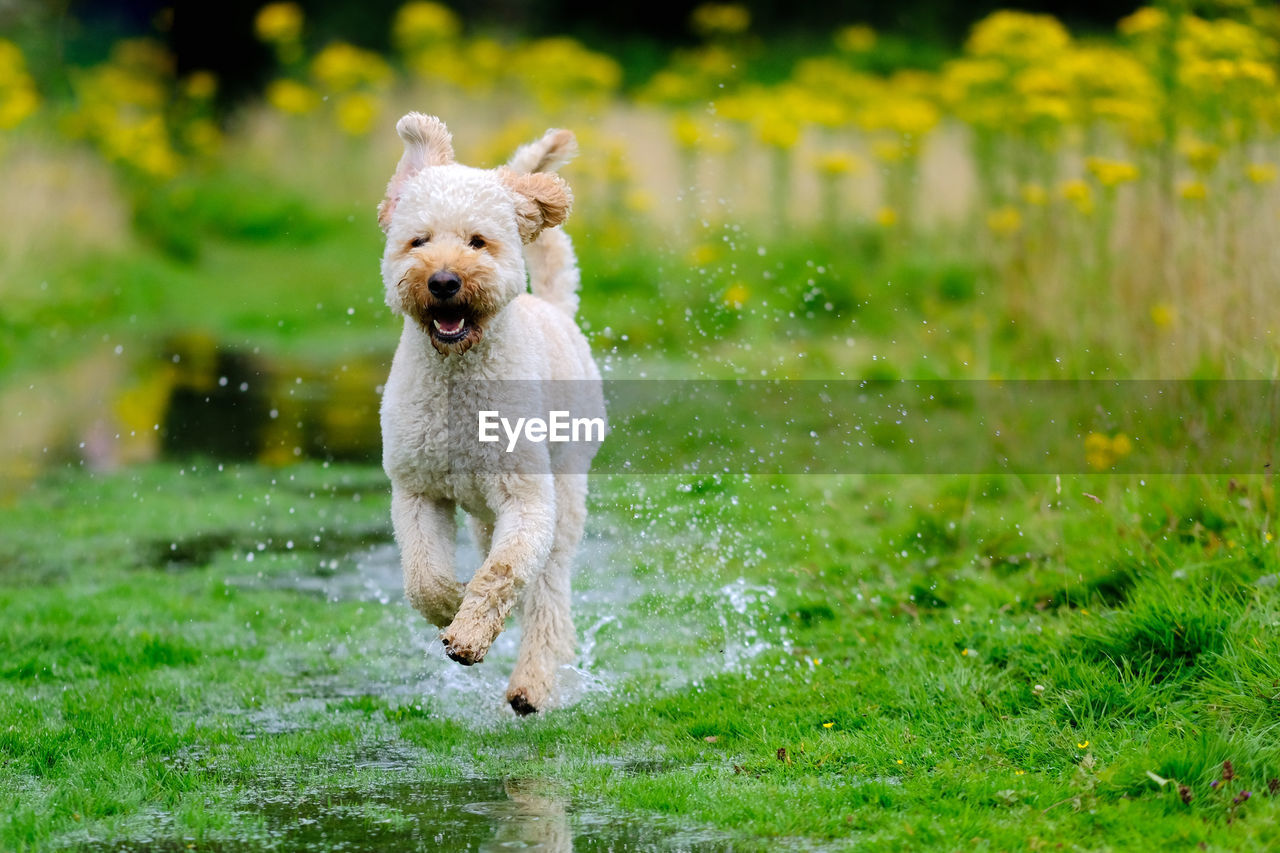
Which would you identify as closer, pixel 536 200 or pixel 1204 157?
pixel 536 200

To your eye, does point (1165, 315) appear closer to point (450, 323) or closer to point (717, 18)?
point (450, 323)

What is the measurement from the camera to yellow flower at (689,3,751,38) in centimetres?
1728

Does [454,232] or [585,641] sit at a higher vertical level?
[454,232]

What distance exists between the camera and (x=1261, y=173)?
22.1ft

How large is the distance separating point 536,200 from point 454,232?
0.34 metres

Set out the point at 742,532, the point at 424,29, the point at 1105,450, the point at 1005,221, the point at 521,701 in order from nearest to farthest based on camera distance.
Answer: the point at 521,701 → the point at 1105,450 → the point at 742,532 → the point at 1005,221 → the point at 424,29

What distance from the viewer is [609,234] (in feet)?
42.8

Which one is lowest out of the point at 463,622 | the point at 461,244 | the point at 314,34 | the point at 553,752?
the point at 553,752

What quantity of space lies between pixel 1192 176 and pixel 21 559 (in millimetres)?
6469

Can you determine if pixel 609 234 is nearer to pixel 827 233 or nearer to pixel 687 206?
pixel 687 206

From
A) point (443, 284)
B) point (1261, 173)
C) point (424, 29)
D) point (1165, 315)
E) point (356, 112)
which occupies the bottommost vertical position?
point (1165, 315)

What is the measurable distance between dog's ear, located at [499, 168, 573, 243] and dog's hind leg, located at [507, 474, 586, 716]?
38.2 inches

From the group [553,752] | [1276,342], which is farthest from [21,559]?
[1276,342]

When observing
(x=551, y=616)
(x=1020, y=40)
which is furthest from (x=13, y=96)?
(x=551, y=616)
